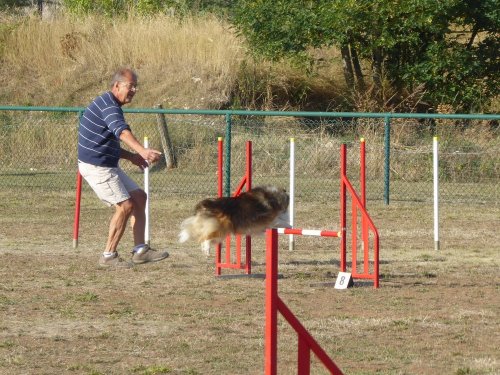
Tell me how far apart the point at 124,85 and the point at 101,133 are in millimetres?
462

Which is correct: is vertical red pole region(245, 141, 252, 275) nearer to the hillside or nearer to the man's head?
the man's head

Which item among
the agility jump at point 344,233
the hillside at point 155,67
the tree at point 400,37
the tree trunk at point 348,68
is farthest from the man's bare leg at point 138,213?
the hillside at point 155,67

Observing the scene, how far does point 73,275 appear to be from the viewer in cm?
1038

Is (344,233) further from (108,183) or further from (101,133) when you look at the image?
(101,133)

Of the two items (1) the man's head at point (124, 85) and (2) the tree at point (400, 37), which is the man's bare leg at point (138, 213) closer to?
(1) the man's head at point (124, 85)

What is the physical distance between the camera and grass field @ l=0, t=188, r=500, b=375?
22.8 feet

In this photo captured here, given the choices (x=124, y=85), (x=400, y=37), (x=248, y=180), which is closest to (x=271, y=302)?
(x=124, y=85)

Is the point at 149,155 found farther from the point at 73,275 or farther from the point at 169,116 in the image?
the point at 169,116

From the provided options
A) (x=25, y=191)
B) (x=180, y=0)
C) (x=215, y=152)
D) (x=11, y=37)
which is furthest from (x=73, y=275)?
(x=180, y=0)

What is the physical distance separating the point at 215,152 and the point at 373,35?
435 cm

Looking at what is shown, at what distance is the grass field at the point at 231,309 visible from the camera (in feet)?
22.8

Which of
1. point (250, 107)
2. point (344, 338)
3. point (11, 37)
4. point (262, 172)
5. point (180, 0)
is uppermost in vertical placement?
point (180, 0)

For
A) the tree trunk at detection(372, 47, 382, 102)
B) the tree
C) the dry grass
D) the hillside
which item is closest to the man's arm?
the tree

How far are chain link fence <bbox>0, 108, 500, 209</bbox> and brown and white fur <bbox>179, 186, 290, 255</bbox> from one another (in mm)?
8327
